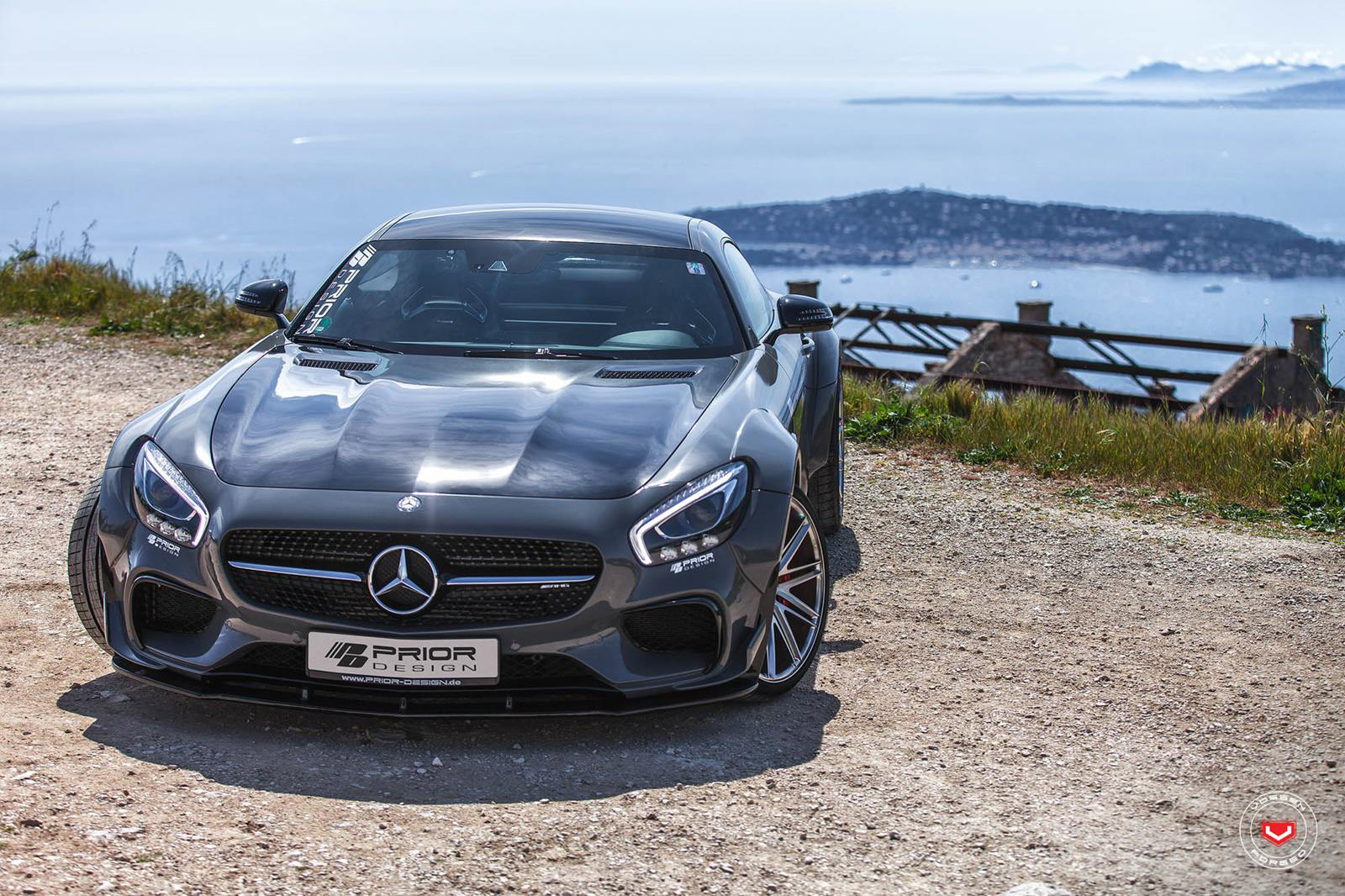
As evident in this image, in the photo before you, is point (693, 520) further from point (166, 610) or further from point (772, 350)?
point (772, 350)

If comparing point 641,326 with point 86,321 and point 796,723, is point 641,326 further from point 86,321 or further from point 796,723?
point 86,321

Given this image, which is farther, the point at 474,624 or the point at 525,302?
the point at 525,302

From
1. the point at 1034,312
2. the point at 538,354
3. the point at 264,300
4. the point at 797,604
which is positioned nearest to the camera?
the point at 797,604

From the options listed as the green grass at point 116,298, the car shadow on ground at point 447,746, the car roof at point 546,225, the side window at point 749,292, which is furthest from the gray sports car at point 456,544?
the green grass at point 116,298

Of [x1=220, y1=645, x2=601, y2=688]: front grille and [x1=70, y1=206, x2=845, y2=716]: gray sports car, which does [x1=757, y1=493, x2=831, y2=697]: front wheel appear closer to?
[x1=70, y1=206, x2=845, y2=716]: gray sports car

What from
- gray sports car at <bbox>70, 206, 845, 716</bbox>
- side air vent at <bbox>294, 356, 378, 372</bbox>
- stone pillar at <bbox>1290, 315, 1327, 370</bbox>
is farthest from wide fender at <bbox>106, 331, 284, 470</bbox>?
stone pillar at <bbox>1290, 315, 1327, 370</bbox>

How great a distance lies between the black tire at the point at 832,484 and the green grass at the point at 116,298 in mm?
6877

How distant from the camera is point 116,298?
40.5ft

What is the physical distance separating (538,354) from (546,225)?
3.26 feet

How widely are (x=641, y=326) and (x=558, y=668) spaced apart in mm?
1815

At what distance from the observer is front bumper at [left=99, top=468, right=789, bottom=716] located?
353cm

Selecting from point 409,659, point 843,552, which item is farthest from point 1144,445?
point 409,659

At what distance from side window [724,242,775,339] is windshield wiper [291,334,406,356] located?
143 cm

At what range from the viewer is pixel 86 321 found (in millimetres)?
11875
